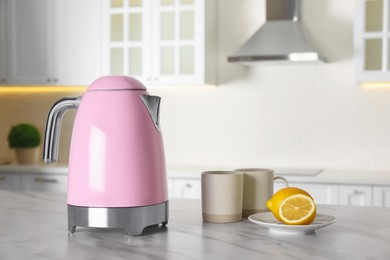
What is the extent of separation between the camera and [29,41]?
4484 mm

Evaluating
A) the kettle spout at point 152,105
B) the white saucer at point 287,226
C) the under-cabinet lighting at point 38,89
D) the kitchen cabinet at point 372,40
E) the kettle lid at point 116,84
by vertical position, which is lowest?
the white saucer at point 287,226

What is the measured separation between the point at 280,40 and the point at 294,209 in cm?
267

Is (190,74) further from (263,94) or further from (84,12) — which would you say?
(84,12)

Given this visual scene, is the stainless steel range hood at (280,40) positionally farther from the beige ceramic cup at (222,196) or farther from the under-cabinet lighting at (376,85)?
the beige ceramic cup at (222,196)

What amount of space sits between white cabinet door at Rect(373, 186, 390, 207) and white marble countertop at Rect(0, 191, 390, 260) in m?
2.00

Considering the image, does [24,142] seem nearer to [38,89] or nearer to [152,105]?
[38,89]

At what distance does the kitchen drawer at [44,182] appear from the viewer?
4211 millimetres

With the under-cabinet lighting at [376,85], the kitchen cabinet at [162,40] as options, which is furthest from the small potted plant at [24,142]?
the under-cabinet lighting at [376,85]

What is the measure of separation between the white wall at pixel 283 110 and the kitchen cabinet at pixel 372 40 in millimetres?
248

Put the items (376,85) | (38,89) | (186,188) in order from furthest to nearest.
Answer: (38,89), (376,85), (186,188)

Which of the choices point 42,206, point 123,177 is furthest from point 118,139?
point 42,206

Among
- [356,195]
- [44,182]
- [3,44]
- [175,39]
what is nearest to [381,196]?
[356,195]

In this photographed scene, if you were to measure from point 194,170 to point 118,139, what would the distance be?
8.79ft

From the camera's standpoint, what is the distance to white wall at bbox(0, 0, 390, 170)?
13.6 ft
